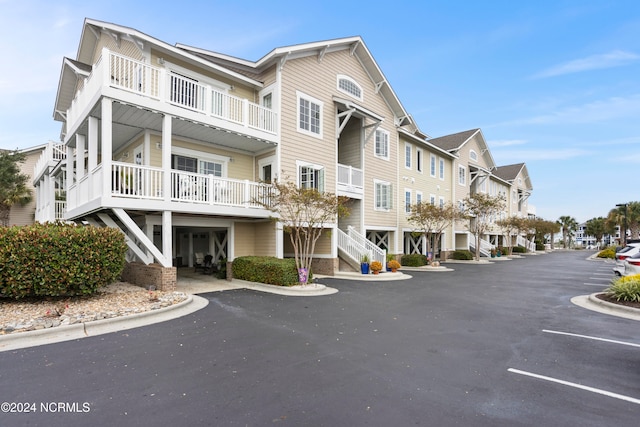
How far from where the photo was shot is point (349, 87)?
60.8 ft

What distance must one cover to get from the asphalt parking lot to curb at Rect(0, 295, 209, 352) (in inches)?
14.4

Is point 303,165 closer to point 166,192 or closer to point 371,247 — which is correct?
point 371,247

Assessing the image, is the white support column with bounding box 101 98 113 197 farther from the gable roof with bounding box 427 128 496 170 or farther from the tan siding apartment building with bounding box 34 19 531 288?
the gable roof with bounding box 427 128 496 170

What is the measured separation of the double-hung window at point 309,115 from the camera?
51.3 feet

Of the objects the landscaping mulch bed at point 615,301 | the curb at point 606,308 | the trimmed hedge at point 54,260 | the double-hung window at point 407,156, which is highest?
the double-hung window at point 407,156

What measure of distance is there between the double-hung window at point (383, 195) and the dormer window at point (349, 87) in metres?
5.25

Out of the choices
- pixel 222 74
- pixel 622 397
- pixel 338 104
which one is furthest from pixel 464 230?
pixel 622 397

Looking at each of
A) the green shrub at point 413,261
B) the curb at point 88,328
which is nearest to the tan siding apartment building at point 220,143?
the green shrub at point 413,261

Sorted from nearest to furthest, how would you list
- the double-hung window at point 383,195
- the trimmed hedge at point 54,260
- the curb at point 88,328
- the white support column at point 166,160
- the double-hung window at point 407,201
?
the curb at point 88,328
the trimmed hedge at point 54,260
the white support column at point 166,160
the double-hung window at point 383,195
the double-hung window at point 407,201

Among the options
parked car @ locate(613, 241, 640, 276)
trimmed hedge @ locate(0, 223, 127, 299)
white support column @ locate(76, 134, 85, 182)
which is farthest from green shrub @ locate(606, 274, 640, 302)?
white support column @ locate(76, 134, 85, 182)

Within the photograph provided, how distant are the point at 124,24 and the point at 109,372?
11947mm

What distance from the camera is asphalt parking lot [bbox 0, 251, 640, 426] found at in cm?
349

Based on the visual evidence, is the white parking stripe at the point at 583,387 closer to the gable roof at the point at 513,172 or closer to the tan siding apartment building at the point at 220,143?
the tan siding apartment building at the point at 220,143

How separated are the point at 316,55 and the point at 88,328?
14.9 m
